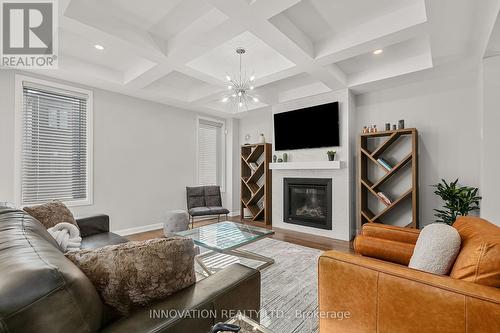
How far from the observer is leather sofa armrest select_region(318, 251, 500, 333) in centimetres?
92

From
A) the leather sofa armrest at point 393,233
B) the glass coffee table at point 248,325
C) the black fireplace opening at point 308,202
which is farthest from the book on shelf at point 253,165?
the glass coffee table at point 248,325

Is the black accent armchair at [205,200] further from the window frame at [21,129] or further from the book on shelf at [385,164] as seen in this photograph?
the book on shelf at [385,164]

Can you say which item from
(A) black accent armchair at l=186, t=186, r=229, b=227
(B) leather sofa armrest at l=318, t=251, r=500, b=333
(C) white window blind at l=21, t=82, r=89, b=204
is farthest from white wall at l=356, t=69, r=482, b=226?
(C) white window blind at l=21, t=82, r=89, b=204

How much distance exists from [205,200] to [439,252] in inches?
166

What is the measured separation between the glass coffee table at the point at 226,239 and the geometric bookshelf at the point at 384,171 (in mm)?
1954

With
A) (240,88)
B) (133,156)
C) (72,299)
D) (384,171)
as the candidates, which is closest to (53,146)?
(133,156)

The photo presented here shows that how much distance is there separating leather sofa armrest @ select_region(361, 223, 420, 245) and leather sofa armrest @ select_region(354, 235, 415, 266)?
0.31 ft

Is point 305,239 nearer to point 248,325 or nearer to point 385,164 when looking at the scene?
point 385,164

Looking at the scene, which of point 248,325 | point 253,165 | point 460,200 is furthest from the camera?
point 253,165

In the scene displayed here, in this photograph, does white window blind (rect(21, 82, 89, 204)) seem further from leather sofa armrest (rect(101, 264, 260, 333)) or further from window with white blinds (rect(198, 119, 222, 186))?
leather sofa armrest (rect(101, 264, 260, 333))

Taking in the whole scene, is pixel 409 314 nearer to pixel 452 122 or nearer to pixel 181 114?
pixel 452 122

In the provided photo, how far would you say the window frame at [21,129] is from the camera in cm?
304

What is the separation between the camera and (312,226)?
425 centimetres

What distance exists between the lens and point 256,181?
5.66 meters
